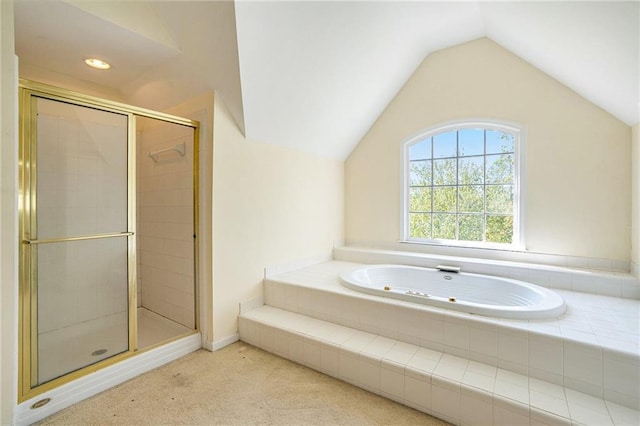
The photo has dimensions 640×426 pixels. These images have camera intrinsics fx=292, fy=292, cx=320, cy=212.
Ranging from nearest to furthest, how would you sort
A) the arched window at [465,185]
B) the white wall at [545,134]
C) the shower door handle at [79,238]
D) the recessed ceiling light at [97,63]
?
the shower door handle at [79,238] → the recessed ceiling light at [97,63] → the white wall at [545,134] → the arched window at [465,185]

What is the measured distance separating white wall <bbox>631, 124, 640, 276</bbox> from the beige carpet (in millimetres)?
2194

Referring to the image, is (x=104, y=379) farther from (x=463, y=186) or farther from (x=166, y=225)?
(x=463, y=186)

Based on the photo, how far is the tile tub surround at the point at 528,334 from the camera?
4.86 feet

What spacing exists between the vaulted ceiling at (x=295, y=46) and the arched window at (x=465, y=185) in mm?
763

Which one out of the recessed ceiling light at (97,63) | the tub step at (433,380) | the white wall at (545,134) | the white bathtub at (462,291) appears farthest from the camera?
the white wall at (545,134)

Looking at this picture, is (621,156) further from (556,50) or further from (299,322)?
(299,322)

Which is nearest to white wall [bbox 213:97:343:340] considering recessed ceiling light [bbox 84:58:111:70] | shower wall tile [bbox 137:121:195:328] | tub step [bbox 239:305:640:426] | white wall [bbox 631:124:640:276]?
shower wall tile [bbox 137:121:195:328]

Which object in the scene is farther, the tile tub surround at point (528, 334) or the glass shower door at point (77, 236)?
the glass shower door at point (77, 236)

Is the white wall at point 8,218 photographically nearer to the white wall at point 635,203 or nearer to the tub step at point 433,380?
the tub step at point 433,380

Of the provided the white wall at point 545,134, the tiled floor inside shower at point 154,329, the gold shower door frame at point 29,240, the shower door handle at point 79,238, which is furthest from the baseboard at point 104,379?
the white wall at point 545,134

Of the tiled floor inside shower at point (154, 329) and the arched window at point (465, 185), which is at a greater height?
the arched window at point (465, 185)

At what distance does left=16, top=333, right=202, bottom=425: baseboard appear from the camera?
1.57 m

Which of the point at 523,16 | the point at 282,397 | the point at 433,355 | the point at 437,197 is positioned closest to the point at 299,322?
the point at 282,397

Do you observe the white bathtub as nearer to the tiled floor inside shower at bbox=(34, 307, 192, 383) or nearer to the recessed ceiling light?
the tiled floor inside shower at bbox=(34, 307, 192, 383)
